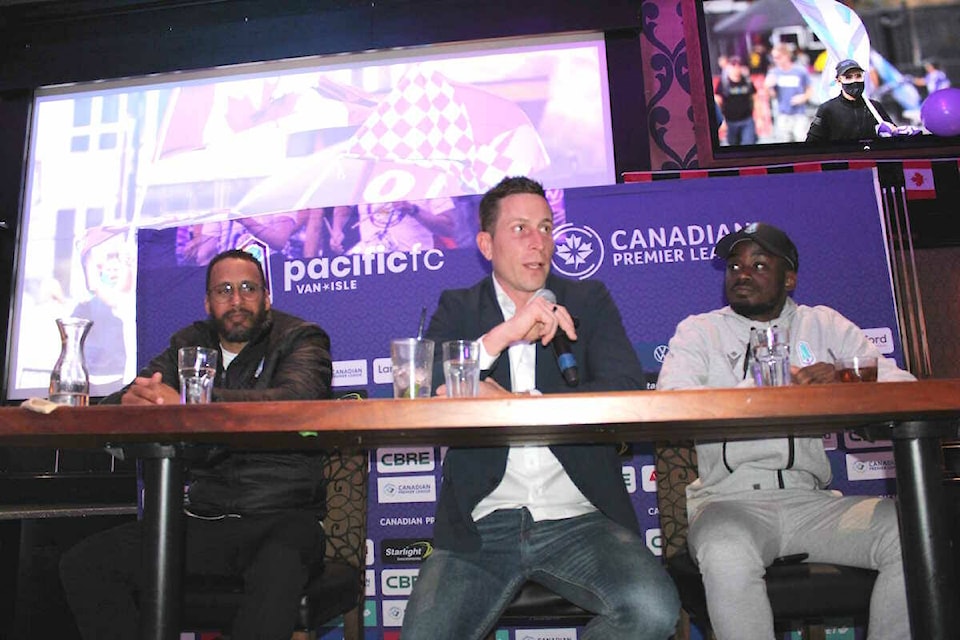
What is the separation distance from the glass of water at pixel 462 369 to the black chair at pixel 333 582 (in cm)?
74

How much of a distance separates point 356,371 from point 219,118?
7.89 ft

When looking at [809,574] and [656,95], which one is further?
[656,95]

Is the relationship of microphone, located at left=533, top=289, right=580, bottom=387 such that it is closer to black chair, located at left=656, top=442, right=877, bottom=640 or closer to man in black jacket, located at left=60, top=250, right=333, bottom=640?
black chair, located at left=656, top=442, right=877, bottom=640

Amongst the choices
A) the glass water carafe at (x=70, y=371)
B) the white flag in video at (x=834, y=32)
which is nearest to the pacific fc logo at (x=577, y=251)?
the glass water carafe at (x=70, y=371)

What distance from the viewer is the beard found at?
8.49 ft

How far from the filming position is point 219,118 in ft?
15.8

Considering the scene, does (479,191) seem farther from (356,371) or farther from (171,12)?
(171,12)

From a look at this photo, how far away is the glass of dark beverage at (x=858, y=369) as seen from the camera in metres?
1.67

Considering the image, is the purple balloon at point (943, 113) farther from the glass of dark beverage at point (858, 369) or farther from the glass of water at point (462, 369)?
the glass of water at point (462, 369)

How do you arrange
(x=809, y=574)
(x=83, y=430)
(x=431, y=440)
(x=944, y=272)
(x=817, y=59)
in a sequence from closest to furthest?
(x=83, y=430) < (x=431, y=440) < (x=809, y=574) < (x=944, y=272) < (x=817, y=59)

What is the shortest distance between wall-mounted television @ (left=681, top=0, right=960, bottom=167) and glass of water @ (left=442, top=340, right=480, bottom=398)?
10.4 feet

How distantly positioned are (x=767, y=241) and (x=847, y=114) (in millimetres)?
2342

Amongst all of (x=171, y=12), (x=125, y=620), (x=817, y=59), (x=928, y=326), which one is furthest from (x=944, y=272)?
(x=171, y=12)

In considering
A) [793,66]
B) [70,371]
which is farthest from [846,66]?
[70,371]
